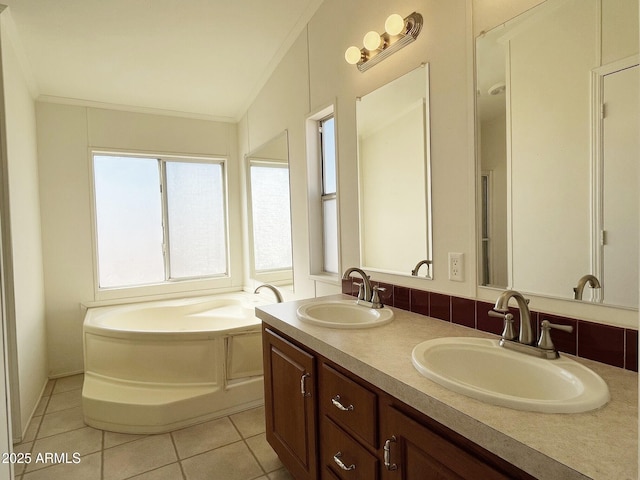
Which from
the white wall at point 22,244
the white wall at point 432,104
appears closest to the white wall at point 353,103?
the white wall at point 432,104

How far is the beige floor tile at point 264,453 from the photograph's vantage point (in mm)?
1959

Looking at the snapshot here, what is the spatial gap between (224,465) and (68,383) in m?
2.03

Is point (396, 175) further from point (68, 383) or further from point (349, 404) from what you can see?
point (68, 383)

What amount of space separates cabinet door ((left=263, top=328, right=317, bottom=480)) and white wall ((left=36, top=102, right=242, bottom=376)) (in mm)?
2410

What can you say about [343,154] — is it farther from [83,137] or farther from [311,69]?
[83,137]

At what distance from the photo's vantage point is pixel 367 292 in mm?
1886

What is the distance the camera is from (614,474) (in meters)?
0.59

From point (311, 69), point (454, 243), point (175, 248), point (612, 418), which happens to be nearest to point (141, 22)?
point (311, 69)

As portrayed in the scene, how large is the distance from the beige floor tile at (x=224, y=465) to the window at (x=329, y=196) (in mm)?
1294

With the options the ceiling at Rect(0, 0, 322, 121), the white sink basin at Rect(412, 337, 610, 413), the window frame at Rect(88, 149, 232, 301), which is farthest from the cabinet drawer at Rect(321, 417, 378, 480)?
the window frame at Rect(88, 149, 232, 301)

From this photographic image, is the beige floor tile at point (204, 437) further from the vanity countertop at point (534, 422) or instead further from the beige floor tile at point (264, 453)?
the vanity countertop at point (534, 422)

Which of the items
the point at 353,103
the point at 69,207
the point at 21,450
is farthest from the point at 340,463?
the point at 69,207

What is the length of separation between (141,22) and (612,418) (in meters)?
3.07

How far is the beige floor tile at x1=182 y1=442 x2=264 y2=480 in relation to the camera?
1885 mm
